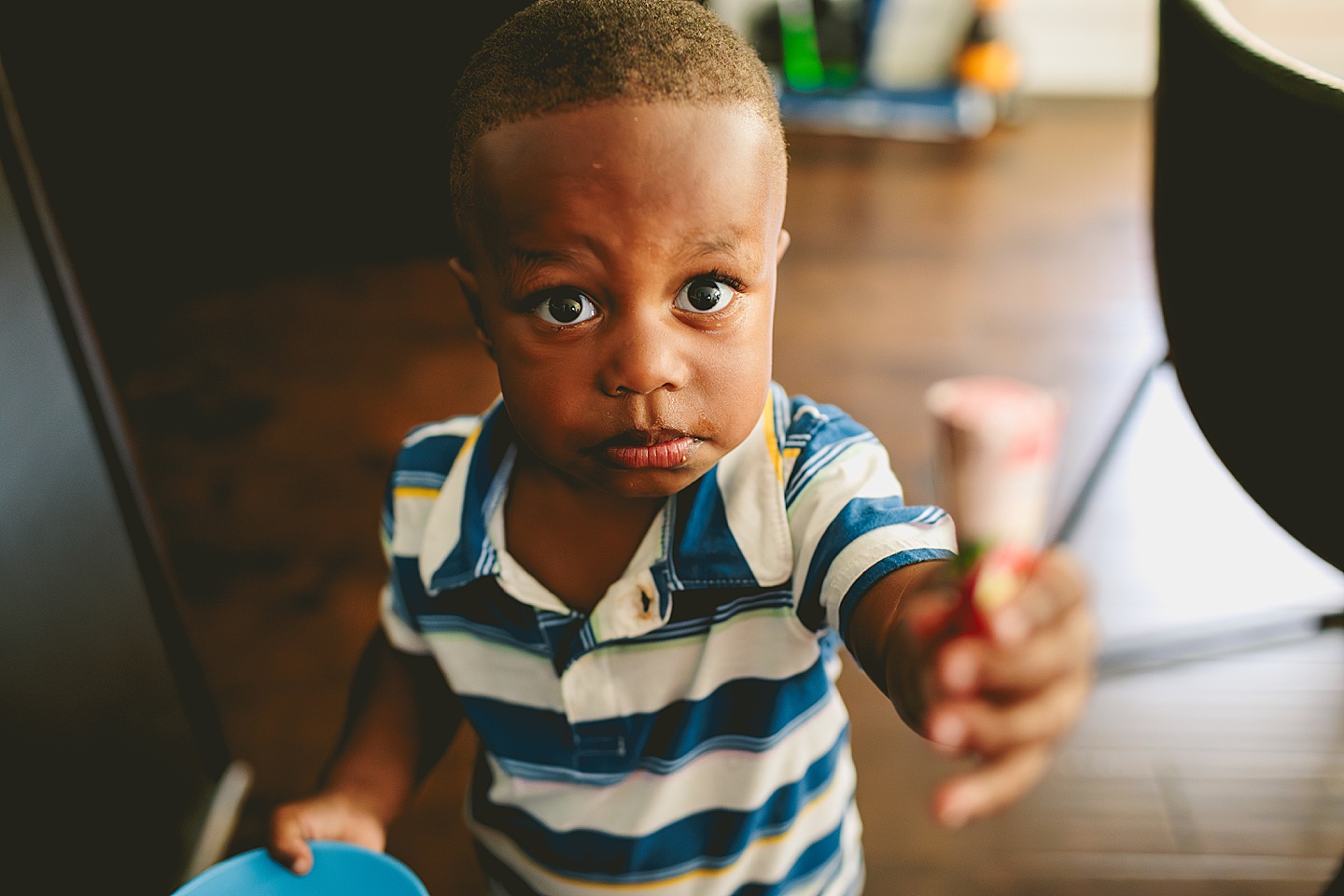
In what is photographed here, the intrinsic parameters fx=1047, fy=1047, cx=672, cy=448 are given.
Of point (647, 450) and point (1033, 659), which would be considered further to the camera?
point (647, 450)

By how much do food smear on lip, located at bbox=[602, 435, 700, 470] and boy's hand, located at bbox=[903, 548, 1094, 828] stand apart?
7.4 inches

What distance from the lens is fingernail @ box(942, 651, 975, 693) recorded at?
339 mm

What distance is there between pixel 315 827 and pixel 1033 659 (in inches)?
19.3

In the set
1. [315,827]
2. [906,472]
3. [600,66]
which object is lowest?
[906,472]

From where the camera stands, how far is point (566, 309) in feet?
1.59

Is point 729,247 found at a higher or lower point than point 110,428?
higher

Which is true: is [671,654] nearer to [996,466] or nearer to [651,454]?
[651,454]

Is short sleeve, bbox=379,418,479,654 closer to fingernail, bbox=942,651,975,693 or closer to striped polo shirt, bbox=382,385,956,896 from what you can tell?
striped polo shirt, bbox=382,385,956,896

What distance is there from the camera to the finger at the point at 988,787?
1.10ft

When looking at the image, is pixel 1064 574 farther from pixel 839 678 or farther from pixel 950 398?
pixel 839 678

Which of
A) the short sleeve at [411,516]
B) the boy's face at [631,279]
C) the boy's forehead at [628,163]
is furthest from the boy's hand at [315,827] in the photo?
the boy's forehead at [628,163]

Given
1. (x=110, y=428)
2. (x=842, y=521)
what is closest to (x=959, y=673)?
(x=842, y=521)

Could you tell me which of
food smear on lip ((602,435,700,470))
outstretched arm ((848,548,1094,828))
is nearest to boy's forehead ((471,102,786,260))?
food smear on lip ((602,435,700,470))

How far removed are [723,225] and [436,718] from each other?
0.43 metres
